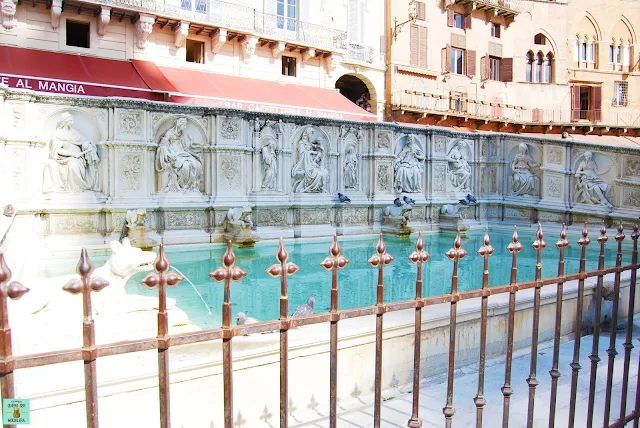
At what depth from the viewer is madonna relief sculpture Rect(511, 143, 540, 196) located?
43.7 ft

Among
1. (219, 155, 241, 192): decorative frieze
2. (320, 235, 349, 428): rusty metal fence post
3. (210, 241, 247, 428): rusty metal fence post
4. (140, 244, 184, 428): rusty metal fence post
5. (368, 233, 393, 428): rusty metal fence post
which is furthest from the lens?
(219, 155, 241, 192): decorative frieze

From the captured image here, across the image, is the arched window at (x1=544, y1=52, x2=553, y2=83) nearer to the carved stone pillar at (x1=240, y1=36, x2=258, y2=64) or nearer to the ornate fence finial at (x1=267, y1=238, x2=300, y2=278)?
the carved stone pillar at (x1=240, y1=36, x2=258, y2=64)

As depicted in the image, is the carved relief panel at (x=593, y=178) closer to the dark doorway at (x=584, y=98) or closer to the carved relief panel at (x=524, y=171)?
the carved relief panel at (x=524, y=171)

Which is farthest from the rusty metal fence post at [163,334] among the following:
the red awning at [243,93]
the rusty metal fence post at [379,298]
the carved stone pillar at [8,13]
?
the carved stone pillar at [8,13]

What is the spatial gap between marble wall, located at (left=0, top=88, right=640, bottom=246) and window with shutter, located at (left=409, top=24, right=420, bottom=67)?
710 inches

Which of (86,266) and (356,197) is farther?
(356,197)

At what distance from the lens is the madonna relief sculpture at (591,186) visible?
11742mm

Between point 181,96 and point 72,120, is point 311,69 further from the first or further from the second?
point 72,120

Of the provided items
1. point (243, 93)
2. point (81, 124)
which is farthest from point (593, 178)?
point (243, 93)

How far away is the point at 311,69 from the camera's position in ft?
82.5

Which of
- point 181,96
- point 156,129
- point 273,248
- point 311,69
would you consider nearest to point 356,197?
point 273,248

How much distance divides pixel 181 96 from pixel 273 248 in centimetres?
1111

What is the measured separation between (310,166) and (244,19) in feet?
45.0

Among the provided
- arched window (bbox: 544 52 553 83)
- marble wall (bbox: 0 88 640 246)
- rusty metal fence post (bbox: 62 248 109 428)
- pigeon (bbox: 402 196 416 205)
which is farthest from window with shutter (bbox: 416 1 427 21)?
rusty metal fence post (bbox: 62 248 109 428)
